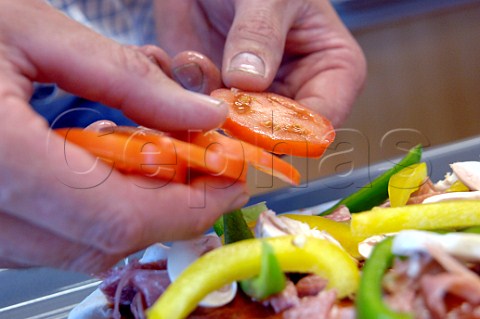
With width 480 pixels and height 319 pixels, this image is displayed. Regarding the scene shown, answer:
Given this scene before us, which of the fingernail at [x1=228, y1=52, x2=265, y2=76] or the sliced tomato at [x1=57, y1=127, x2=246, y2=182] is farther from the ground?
the sliced tomato at [x1=57, y1=127, x2=246, y2=182]

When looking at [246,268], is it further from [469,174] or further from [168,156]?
[469,174]

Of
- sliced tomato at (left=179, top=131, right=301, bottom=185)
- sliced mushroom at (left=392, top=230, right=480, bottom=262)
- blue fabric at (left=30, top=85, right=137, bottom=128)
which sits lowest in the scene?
blue fabric at (left=30, top=85, right=137, bottom=128)

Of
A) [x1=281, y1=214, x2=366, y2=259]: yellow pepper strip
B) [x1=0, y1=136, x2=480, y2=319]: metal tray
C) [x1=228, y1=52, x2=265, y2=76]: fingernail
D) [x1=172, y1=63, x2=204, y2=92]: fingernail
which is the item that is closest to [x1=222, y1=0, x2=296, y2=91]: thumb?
[x1=228, y1=52, x2=265, y2=76]: fingernail

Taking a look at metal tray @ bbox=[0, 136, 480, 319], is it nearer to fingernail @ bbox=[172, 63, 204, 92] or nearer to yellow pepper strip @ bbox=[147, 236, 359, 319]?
fingernail @ bbox=[172, 63, 204, 92]

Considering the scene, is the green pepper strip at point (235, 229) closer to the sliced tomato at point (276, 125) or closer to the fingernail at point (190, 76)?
the sliced tomato at point (276, 125)

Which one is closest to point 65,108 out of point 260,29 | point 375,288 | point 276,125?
point 260,29

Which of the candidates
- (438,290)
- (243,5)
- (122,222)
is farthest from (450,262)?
(243,5)

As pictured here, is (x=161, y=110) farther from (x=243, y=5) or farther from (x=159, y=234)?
(x=243, y=5)
